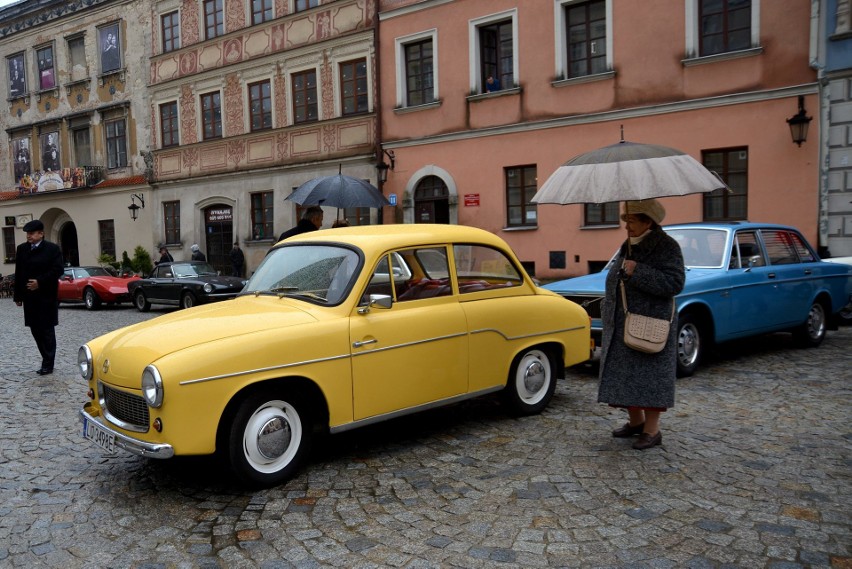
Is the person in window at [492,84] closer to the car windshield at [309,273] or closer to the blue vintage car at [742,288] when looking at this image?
the blue vintage car at [742,288]

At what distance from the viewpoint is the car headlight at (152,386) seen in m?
4.13

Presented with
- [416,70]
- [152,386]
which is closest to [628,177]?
[152,386]

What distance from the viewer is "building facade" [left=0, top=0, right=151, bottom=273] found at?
28359 millimetres

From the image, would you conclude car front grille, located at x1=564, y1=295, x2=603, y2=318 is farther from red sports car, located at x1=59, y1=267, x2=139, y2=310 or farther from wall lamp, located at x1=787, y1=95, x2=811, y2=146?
red sports car, located at x1=59, y1=267, x2=139, y2=310

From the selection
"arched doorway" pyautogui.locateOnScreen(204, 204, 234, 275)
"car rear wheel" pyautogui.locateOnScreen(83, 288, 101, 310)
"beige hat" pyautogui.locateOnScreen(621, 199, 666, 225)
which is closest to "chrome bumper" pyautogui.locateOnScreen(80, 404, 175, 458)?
"beige hat" pyautogui.locateOnScreen(621, 199, 666, 225)

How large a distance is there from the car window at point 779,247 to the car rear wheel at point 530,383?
13.2 feet

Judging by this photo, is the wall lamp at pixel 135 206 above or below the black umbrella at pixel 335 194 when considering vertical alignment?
above

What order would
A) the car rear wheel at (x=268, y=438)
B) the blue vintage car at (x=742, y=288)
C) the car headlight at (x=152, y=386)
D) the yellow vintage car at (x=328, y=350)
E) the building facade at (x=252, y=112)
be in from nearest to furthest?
the car headlight at (x=152, y=386) < the yellow vintage car at (x=328, y=350) < the car rear wheel at (x=268, y=438) < the blue vintage car at (x=742, y=288) < the building facade at (x=252, y=112)

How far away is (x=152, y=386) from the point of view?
418cm

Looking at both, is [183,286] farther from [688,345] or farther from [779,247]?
[779,247]

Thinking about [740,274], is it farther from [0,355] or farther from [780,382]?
[0,355]

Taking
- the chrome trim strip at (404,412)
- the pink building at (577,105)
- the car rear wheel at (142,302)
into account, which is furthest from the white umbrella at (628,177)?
the car rear wheel at (142,302)

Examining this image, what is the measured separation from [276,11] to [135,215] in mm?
10218

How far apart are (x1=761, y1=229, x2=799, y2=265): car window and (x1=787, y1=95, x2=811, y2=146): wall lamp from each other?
547cm
